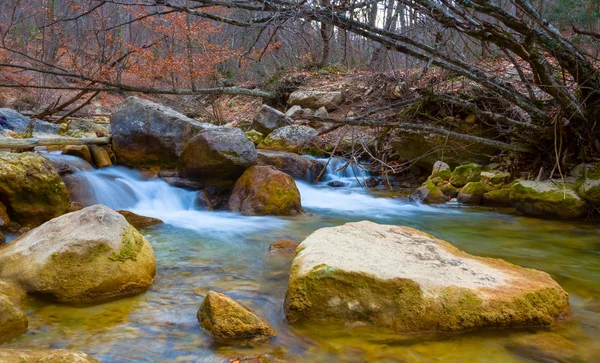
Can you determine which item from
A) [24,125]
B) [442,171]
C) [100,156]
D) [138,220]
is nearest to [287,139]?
[442,171]

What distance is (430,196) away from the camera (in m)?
8.18

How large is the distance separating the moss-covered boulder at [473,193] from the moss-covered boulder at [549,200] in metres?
1.04

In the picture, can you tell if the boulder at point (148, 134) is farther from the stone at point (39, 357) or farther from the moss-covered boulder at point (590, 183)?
the stone at point (39, 357)

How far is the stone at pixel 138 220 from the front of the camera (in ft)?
19.5

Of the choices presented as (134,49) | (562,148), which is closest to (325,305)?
(562,148)

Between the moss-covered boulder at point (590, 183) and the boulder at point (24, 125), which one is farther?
the boulder at point (24, 125)

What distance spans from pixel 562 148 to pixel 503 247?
2492 mm

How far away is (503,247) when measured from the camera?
5.11 meters

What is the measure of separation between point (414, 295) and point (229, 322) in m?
1.15

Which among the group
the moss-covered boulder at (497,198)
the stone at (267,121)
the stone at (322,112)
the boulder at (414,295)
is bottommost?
the boulder at (414,295)

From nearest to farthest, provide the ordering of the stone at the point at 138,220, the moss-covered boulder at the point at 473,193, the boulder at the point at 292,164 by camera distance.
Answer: the stone at the point at 138,220 < the moss-covered boulder at the point at 473,193 < the boulder at the point at 292,164

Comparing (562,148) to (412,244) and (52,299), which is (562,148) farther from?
(52,299)

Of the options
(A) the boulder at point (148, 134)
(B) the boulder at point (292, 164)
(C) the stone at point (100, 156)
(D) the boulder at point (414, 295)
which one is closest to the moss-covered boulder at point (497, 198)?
(B) the boulder at point (292, 164)

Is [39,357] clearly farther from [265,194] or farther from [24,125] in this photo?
[24,125]
